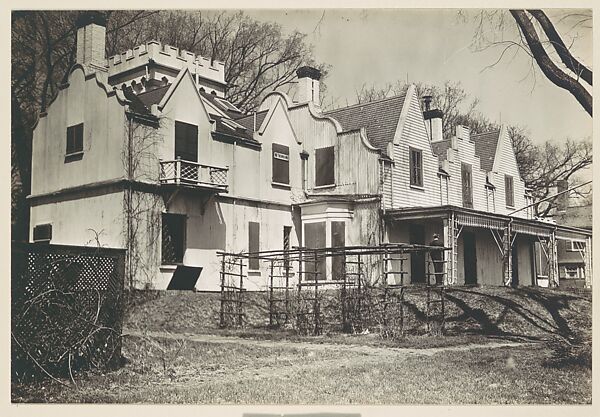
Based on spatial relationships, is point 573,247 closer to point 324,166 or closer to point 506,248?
point 506,248

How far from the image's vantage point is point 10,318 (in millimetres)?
11602

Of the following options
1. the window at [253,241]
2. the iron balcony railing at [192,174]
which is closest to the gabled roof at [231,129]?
the iron balcony railing at [192,174]

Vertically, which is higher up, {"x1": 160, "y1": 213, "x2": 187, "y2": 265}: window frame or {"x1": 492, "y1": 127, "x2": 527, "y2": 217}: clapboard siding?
{"x1": 492, "y1": 127, "x2": 527, "y2": 217}: clapboard siding

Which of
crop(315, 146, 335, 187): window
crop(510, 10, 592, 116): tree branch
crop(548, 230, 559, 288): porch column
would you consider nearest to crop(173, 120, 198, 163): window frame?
crop(315, 146, 335, 187): window

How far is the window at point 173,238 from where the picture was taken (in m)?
16.0

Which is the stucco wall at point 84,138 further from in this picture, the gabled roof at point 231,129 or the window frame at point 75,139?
the gabled roof at point 231,129

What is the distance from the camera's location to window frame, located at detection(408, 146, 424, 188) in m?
20.2

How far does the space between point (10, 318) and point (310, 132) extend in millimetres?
10102

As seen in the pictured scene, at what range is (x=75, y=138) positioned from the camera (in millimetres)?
15852

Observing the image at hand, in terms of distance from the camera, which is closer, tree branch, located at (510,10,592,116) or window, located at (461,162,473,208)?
tree branch, located at (510,10,592,116)

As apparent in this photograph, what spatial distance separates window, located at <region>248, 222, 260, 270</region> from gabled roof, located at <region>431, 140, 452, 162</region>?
7.15 m

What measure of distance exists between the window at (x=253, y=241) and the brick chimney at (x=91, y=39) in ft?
16.2

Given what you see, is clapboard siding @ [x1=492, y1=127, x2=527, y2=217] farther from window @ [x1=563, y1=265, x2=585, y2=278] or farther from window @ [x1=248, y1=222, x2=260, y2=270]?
window @ [x1=248, y1=222, x2=260, y2=270]

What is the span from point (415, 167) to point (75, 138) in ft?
29.9
